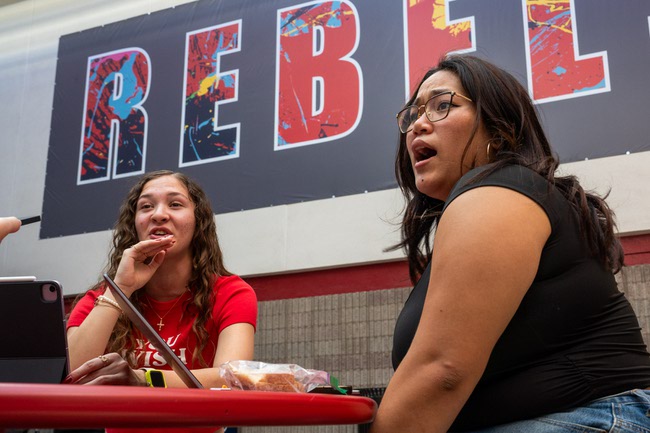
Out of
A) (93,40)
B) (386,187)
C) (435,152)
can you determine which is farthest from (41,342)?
(93,40)

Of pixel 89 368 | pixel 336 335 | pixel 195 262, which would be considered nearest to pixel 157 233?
pixel 195 262

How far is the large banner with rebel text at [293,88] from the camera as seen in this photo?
3.28m

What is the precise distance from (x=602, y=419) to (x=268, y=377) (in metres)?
0.44

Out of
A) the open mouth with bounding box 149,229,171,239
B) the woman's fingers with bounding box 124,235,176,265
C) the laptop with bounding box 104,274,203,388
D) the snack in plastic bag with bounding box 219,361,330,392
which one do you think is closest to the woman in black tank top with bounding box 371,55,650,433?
the snack in plastic bag with bounding box 219,361,330,392

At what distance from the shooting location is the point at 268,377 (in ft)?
3.09

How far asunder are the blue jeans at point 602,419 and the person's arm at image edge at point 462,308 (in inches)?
4.5

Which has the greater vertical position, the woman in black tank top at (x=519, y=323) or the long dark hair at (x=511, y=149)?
the long dark hair at (x=511, y=149)

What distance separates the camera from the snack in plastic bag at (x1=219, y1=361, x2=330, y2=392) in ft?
3.07

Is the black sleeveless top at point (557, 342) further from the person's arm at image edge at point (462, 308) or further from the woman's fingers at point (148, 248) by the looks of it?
the woman's fingers at point (148, 248)

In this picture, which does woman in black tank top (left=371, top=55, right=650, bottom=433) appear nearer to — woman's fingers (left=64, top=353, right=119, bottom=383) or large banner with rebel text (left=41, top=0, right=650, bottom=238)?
woman's fingers (left=64, top=353, right=119, bottom=383)

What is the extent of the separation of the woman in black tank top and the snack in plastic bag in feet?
0.36

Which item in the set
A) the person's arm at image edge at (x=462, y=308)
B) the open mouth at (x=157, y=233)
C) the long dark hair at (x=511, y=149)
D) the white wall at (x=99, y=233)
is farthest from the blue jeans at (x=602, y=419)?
the white wall at (x=99, y=233)

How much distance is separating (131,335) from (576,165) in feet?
7.26

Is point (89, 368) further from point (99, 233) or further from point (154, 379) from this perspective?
point (99, 233)
